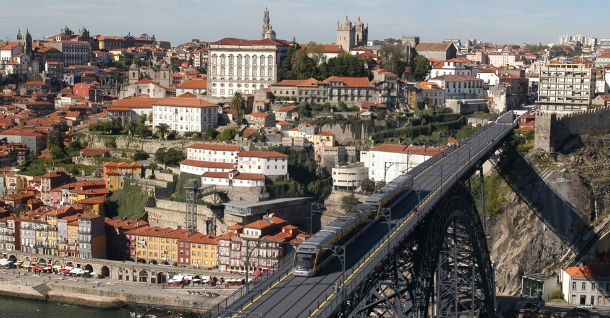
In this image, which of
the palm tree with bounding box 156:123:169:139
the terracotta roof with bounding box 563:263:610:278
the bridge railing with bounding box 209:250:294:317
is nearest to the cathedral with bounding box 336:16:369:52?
the palm tree with bounding box 156:123:169:139

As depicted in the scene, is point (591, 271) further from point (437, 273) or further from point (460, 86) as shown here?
point (460, 86)

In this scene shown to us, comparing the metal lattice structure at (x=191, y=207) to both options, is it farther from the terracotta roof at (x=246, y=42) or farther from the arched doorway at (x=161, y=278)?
the terracotta roof at (x=246, y=42)

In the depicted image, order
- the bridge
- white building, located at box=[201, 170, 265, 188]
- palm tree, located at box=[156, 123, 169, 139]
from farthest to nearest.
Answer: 1. palm tree, located at box=[156, 123, 169, 139]
2. white building, located at box=[201, 170, 265, 188]
3. the bridge

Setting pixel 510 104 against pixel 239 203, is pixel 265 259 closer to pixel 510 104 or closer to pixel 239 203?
pixel 239 203

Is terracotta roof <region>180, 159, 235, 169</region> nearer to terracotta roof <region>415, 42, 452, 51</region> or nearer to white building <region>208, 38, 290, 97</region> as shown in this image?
white building <region>208, 38, 290, 97</region>

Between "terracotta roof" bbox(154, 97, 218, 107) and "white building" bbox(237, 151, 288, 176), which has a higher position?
"terracotta roof" bbox(154, 97, 218, 107)

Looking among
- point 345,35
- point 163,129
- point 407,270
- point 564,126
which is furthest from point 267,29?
point 407,270
